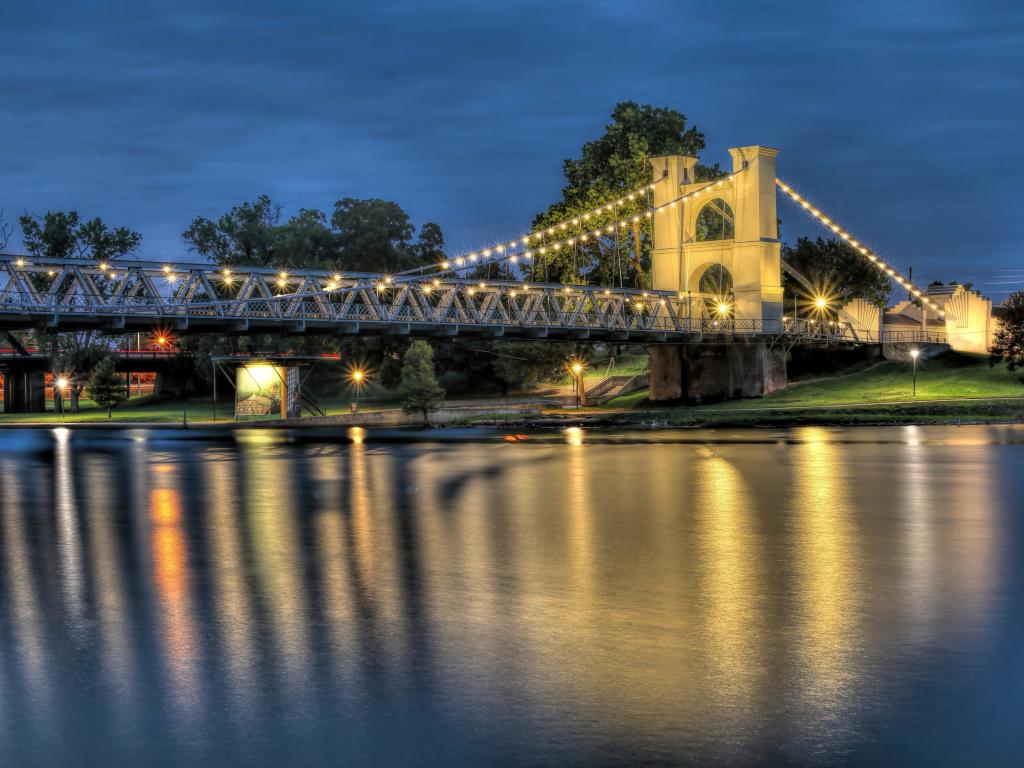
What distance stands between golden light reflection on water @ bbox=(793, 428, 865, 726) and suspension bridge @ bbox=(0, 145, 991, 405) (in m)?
43.8

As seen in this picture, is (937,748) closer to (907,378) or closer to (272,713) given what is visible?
(272,713)

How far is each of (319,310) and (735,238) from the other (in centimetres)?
3213

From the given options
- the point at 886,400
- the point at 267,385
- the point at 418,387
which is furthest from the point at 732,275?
the point at 267,385

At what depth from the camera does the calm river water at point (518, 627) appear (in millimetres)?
9469

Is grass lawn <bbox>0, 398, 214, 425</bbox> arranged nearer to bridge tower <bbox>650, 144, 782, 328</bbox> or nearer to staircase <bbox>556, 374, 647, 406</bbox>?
staircase <bbox>556, 374, 647, 406</bbox>

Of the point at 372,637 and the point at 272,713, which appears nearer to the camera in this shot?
the point at 272,713

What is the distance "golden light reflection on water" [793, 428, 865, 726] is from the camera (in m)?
10.6

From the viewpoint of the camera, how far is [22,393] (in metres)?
111

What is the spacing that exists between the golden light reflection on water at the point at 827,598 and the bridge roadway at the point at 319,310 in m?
40.7

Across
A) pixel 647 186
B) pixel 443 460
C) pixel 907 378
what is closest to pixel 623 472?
pixel 443 460

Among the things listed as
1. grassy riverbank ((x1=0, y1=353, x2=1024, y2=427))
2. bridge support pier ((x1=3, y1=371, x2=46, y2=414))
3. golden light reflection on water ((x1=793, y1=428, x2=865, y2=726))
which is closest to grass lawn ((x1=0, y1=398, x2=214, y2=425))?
grassy riverbank ((x1=0, y1=353, x2=1024, y2=427))

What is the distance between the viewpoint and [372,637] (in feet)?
41.8

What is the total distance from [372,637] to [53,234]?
106 metres

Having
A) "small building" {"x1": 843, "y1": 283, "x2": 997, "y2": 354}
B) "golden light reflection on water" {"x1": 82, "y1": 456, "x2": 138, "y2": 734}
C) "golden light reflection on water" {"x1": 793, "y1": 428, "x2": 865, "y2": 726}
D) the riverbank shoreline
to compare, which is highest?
"small building" {"x1": 843, "y1": 283, "x2": 997, "y2": 354}
